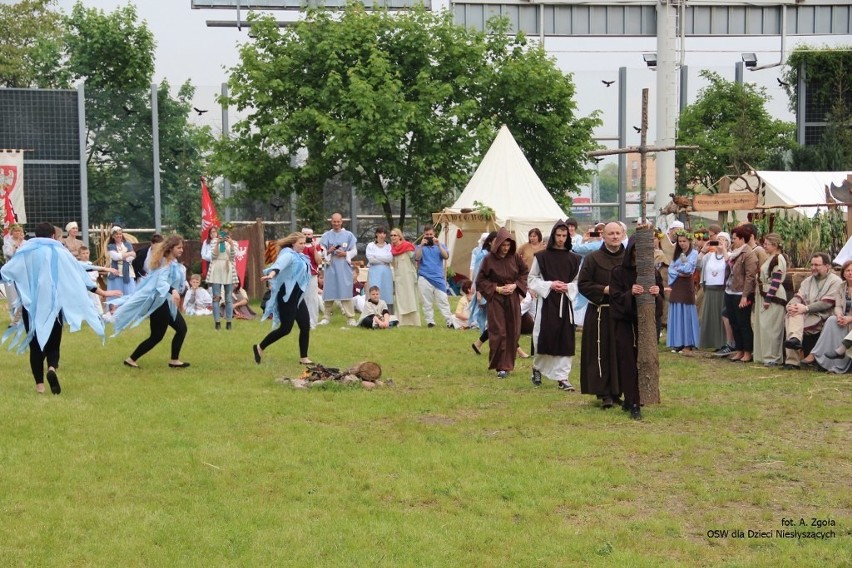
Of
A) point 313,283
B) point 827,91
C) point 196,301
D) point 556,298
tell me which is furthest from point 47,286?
point 827,91

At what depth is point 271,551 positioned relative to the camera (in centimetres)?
658

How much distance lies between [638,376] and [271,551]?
5.03 metres

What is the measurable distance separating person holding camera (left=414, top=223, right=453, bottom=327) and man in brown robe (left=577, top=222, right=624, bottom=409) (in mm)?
8711

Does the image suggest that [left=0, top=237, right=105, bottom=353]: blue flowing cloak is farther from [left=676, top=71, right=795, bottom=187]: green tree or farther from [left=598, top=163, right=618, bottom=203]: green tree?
[left=598, top=163, right=618, bottom=203]: green tree

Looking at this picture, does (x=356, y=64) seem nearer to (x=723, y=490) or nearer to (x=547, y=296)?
(x=547, y=296)

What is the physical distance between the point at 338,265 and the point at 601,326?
10010 mm

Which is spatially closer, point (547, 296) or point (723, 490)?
point (723, 490)

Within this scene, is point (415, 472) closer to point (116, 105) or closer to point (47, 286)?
point (47, 286)

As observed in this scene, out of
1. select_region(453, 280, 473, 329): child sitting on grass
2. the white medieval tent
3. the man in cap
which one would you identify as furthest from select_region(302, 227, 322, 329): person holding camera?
the man in cap

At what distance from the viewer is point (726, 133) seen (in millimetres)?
34781

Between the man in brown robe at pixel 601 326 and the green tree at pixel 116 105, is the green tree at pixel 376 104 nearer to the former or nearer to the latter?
the green tree at pixel 116 105

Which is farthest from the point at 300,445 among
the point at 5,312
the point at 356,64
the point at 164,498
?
the point at 356,64

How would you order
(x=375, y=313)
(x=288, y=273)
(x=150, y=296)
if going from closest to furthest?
(x=150, y=296), (x=288, y=273), (x=375, y=313)

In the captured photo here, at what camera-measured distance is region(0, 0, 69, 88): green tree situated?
35.8 m
